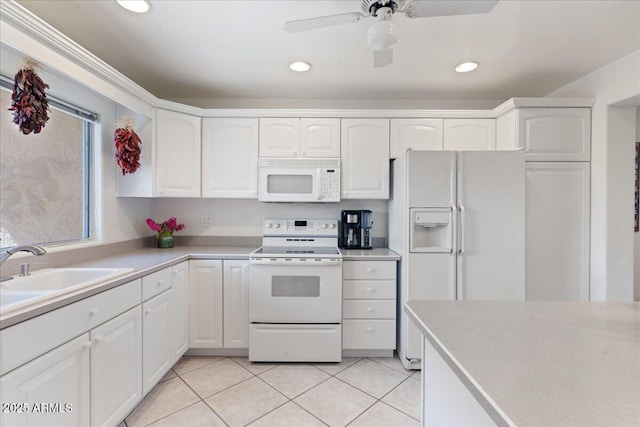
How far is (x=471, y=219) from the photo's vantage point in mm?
2197

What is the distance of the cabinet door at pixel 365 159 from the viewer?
8.62 feet

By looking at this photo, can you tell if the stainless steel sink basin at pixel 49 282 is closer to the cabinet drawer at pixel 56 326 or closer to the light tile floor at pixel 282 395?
the cabinet drawer at pixel 56 326

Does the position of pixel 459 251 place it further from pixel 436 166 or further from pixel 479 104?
pixel 479 104

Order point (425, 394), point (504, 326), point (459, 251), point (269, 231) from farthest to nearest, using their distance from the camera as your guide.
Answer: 1. point (269, 231)
2. point (459, 251)
3. point (425, 394)
4. point (504, 326)

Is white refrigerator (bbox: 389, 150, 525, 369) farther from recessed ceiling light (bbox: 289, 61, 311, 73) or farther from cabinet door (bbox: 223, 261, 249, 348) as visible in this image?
cabinet door (bbox: 223, 261, 249, 348)

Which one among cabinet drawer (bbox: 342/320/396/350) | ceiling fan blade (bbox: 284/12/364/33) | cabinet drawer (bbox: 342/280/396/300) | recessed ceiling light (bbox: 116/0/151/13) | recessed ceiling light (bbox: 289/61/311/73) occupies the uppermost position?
recessed ceiling light (bbox: 289/61/311/73)

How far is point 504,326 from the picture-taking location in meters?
0.85

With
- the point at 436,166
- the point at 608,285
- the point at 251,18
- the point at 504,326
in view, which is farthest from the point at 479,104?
the point at 504,326

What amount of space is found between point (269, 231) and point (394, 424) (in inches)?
71.1

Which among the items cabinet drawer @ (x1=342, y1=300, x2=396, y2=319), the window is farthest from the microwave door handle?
the window

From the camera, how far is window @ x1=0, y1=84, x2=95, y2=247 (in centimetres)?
157

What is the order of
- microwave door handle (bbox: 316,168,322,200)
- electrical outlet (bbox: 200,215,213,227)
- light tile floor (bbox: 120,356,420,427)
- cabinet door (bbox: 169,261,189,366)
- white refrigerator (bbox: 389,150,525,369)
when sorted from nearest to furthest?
light tile floor (bbox: 120,356,420,427) < cabinet door (bbox: 169,261,189,366) < white refrigerator (bbox: 389,150,525,369) < microwave door handle (bbox: 316,168,322,200) < electrical outlet (bbox: 200,215,213,227)

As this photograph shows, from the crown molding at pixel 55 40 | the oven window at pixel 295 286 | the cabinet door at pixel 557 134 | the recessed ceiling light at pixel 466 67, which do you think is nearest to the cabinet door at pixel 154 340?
the oven window at pixel 295 286

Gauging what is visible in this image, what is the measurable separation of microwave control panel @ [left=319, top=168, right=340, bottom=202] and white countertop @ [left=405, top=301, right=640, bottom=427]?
1.62 m
